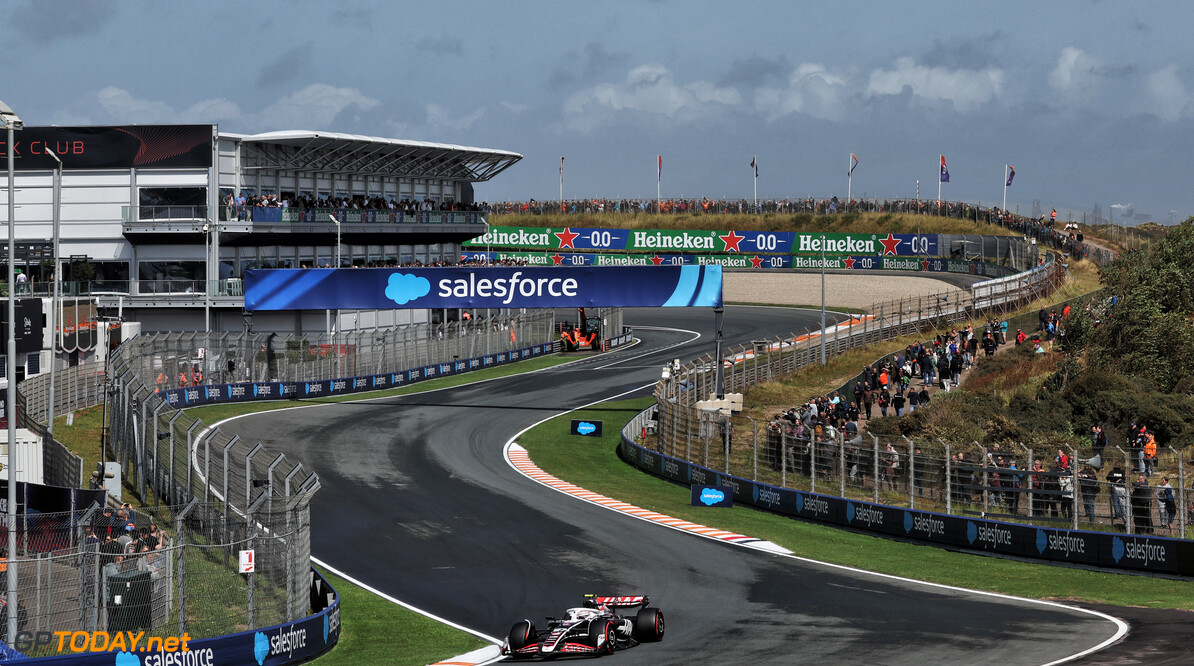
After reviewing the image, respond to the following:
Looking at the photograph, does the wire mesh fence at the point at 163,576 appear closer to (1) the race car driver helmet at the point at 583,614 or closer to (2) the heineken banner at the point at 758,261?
(1) the race car driver helmet at the point at 583,614

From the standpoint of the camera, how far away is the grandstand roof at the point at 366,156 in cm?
6575

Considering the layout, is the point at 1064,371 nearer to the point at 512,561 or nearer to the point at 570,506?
the point at 570,506

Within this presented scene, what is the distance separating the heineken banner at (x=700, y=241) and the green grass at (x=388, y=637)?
68650mm

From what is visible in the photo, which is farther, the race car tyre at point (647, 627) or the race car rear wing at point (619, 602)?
the race car rear wing at point (619, 602)

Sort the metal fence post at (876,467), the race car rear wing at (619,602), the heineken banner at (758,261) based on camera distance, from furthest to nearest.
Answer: the heineken banner at (758,261) < the metal fence post at (876,467) < the race car rear wing at (619,602)

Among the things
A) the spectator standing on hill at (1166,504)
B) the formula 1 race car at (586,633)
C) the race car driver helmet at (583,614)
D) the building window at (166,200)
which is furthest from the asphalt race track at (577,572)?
the building window at (166,200)

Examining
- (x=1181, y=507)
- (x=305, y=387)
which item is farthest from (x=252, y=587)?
(x=305, y=387)

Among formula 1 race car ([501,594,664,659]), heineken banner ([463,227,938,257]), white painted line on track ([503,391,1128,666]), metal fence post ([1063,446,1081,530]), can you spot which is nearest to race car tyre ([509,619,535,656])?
formula 1 race car ([501,594,664,659])

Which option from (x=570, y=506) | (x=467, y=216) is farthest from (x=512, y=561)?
(x=467, y=216)

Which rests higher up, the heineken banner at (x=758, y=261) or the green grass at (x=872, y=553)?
the heineken banner at (x=758, y=261)

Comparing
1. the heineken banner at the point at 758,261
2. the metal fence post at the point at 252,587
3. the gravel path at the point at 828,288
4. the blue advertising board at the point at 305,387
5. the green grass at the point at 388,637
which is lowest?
the green grass at the point at 388,637

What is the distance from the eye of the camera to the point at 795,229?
102 m

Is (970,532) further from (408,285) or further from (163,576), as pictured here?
(408,285)

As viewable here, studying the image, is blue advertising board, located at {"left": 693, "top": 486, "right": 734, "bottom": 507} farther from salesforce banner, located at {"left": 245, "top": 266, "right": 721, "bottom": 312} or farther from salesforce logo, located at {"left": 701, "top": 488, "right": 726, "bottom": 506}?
salesforce banner, located at {"left": 245, "top": 266, "right": 721, "bottom": 312}
